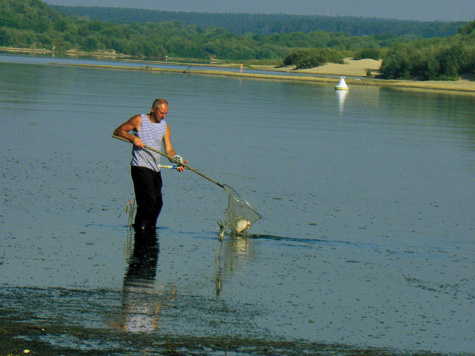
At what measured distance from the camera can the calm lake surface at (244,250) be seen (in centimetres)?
593

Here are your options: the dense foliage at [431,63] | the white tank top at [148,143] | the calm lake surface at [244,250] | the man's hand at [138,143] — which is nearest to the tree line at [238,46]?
the dense foliage at [431,63]

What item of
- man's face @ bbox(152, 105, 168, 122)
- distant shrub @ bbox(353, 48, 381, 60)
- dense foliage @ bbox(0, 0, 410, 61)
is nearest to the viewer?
man's face @ bbox(152, 105, 168, 122)

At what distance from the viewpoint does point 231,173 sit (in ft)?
45.3

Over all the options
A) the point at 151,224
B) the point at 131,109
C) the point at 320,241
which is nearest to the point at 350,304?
the point at 320,241

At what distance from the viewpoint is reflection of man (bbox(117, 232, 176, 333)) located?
5855 mm

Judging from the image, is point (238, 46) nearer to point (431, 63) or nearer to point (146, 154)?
point (431, 63)

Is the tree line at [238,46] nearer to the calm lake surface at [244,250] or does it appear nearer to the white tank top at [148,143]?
the calm lake surface at [244,250]

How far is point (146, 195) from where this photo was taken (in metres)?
8.80

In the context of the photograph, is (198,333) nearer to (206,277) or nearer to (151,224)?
(206,277)

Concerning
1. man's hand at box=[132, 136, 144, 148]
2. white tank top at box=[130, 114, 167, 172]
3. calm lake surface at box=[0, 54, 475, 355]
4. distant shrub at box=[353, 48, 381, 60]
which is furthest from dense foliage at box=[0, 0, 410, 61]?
man's hand at box=[132, 136, 144, 148]

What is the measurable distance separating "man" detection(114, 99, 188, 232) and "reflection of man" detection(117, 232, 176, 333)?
48 cm

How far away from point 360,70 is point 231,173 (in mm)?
75073

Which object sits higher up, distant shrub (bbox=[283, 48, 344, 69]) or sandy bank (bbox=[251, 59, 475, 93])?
distant shrub (bbox=[283, 48, 344, 69])

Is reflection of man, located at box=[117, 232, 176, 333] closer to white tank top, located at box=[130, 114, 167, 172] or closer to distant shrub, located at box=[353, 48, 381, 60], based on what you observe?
Result: white tank top, located at box=[130, 114, 167, 172]
